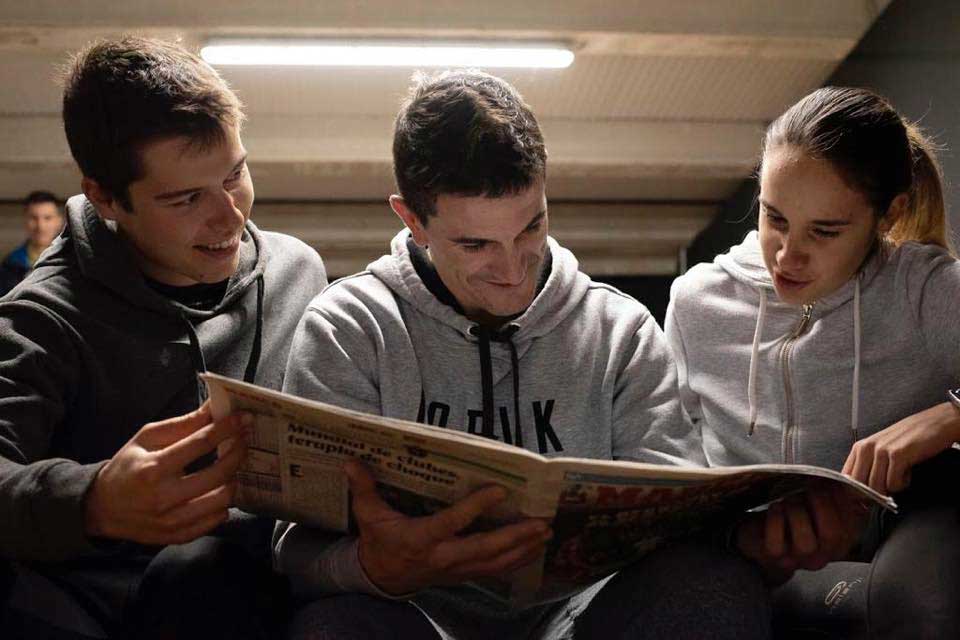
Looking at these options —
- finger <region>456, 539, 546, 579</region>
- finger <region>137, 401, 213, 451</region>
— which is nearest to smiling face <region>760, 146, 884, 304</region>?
finger <region>456, 539, 546, 579</region>

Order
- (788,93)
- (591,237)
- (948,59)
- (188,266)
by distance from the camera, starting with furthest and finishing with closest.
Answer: (591,237) → (788,93) → (948,59) → (188,266)

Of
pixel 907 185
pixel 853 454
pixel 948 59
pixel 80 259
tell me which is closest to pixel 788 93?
pixel 948 59

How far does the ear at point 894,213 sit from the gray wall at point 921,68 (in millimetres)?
1019

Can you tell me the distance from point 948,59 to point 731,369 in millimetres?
1568

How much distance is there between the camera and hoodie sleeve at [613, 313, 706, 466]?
4.42 feet

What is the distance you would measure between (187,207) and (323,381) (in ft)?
1.12

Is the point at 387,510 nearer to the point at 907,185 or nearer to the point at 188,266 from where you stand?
the point at 188,266

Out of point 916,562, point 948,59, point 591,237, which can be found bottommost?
point 591,237

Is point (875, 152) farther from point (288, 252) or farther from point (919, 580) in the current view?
point (288, 252)

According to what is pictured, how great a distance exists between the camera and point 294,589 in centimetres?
124

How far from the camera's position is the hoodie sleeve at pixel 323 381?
120cm

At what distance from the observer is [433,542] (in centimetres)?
109

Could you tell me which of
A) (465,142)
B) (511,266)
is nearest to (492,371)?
(511,266)

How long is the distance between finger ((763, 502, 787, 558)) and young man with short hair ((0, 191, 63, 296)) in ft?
11.0
